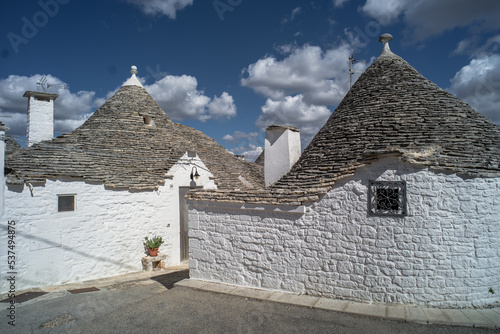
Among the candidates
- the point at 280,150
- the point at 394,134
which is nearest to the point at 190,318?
the point at 280,150

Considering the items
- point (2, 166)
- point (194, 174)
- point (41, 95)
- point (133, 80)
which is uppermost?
point (133, 80)

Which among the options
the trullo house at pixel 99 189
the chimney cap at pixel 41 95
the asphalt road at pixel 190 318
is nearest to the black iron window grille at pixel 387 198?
the asphalt road at pixel 190 318

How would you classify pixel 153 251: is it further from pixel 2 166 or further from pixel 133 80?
pixel 133 80

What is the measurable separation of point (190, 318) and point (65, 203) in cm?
586

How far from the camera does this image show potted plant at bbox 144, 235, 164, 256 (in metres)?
10.4

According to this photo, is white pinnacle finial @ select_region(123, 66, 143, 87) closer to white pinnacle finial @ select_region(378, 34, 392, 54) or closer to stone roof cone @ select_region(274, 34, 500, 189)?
stone roof cone @ select_region(274, 34, 500, 189)

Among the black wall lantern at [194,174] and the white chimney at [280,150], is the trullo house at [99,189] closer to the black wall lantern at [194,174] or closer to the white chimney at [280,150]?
the black wall lantern at [194,174]

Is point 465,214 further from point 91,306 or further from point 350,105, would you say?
point 91,306

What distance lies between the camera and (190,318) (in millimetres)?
5445

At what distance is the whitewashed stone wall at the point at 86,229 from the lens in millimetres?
8195

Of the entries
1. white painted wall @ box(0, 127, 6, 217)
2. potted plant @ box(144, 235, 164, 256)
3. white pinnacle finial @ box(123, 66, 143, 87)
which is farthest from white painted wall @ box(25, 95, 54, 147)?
potted plant @ box(144, 235, 164, 256)

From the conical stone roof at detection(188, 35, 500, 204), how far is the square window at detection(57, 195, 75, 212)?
4635mm

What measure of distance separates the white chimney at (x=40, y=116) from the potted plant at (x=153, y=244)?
16.5ft

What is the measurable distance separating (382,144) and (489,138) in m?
2.21
